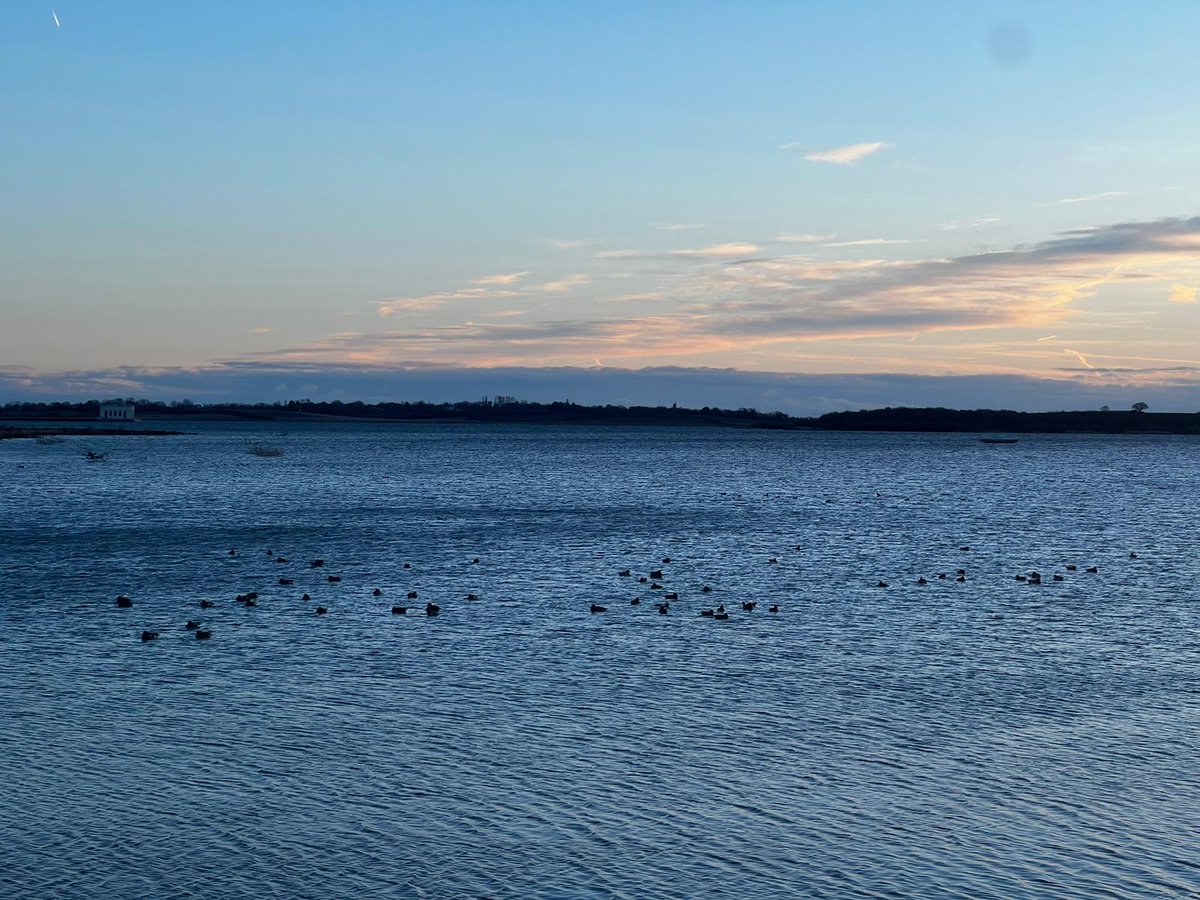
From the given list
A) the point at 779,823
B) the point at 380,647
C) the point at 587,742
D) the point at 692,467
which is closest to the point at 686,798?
the point at 779,823

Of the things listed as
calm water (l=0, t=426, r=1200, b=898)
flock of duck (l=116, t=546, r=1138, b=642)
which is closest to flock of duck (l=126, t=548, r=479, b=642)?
flock of duck (l=116, t=546, r=1138, b=642)

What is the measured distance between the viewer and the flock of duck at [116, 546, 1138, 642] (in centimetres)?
3900

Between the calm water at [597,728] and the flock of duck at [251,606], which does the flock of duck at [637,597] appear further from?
the calm water at [597,728]

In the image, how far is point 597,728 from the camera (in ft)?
81.3

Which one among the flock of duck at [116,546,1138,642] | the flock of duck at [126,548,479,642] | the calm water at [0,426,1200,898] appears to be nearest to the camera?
the calm water at [0,426,1200,898]

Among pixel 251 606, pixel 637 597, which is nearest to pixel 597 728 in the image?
pixel 637 597

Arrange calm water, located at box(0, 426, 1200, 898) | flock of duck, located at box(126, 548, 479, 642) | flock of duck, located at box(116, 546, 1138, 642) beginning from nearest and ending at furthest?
calm water, located at box(0, 426, 1200, 898) < flock of duck, located at box(126, 548, 479, 642) < flock of duck, located at box(116, 546, 1138, 642)

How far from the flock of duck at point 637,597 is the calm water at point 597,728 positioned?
456 millimetres

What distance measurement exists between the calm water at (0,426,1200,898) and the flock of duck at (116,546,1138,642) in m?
0.46

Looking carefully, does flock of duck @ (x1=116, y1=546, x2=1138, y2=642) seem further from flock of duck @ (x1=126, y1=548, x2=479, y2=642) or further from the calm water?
the calm water

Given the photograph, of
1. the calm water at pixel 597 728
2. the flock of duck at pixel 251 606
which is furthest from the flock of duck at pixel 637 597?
the calm water at pixel 597 728

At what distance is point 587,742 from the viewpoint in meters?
23.7

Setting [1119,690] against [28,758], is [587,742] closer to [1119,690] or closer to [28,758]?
[28,758]

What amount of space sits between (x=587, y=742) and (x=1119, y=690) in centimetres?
1285
